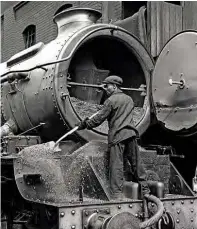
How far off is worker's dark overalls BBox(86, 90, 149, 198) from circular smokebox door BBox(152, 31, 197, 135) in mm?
874

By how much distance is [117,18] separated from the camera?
305 inches

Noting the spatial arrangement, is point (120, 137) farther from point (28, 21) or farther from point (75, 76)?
point (28, 21)

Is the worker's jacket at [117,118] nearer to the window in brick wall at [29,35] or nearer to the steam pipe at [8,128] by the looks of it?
the steam pipe at [8,128]

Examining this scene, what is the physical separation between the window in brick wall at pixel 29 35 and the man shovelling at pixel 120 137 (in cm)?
797

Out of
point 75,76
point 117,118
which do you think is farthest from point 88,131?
point 75,76

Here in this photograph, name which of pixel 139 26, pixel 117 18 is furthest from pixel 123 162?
pixel 117 18

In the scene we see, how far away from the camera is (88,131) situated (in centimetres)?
478

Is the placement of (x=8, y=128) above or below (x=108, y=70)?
below

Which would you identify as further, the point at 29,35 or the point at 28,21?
the point at 29,35

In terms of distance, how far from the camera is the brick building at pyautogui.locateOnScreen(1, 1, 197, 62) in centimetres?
627

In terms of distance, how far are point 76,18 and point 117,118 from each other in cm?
168

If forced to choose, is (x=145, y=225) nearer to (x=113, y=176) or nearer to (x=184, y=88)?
(x=113, y=176)

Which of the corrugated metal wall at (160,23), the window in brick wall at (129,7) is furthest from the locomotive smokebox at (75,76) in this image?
the window in brick wall at (129,7)

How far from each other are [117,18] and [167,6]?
1.54 metres
